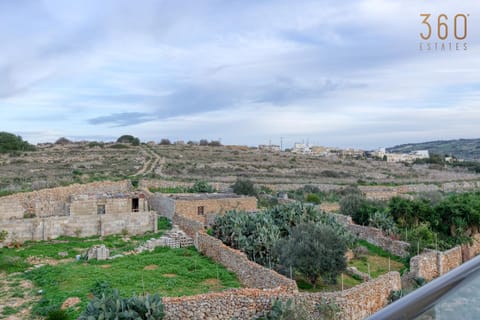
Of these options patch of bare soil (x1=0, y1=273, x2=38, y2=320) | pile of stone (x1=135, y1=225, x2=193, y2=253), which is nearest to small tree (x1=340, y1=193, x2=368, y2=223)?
pile of stone (x1=135, y1=225, x2=193, y2=253)

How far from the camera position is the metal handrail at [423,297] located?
1.18 metres

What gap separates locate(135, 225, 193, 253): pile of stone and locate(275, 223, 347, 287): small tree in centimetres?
571

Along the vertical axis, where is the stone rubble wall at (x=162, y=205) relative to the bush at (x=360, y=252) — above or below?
above

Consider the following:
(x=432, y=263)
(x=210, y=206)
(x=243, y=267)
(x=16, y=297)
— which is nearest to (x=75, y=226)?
(x=210, y=206)

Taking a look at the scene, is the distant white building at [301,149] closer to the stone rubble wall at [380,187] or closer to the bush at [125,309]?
the stone rubble wall at [380,187]

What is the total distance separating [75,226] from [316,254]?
39.4 ft

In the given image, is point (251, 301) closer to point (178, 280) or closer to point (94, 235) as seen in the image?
point (178, 280)

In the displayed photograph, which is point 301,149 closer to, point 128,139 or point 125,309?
point 128,139

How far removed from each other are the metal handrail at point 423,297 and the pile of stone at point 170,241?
15583mm

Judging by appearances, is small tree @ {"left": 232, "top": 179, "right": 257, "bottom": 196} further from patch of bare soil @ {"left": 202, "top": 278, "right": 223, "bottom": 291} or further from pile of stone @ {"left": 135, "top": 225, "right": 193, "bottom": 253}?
patch of bare soil @ {"left": 202, "top": 278, "right": 223, "bottom": 291}

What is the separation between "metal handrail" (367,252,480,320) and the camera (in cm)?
118

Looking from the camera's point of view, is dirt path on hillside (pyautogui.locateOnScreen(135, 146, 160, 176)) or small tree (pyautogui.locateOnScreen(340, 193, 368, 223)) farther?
dirt path on hillside (pyautogui.locateOnScreen(135, 146, 160, 176))

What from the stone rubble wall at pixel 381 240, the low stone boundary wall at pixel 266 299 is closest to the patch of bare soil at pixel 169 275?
the low stone boundary wall at pixel 266 299

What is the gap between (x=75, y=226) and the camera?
58.7ft
